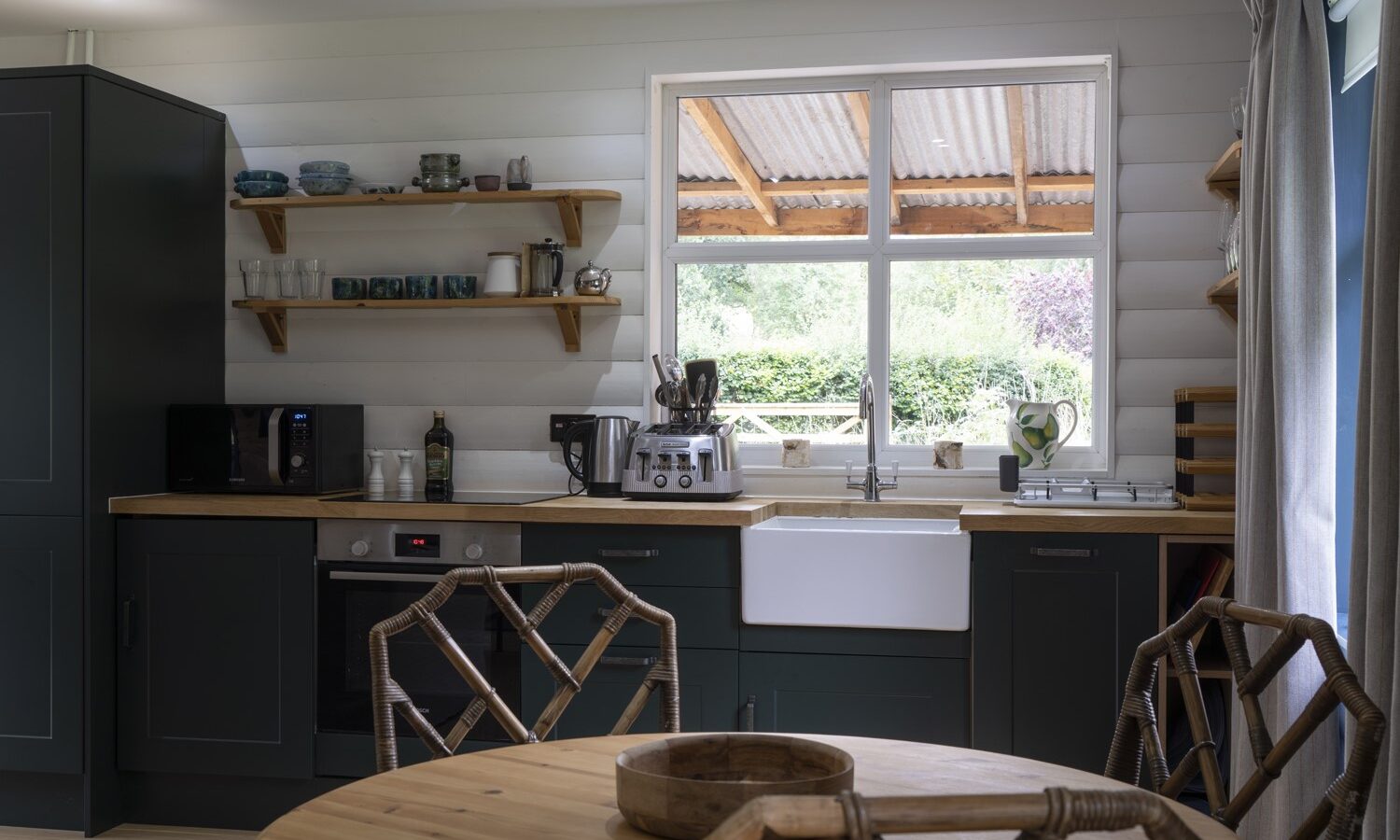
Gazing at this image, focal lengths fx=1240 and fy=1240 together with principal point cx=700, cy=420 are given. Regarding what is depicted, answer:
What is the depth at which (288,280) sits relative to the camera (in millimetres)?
3928

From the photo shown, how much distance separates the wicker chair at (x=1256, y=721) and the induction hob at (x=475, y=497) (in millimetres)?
2038

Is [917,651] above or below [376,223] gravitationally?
below

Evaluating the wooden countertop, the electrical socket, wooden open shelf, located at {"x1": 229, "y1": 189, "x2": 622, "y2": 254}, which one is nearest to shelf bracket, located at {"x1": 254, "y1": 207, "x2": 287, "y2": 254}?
wooden open shelf, located at {"x1": 229, "y1": 189, "x2": 622, "y2": 254}

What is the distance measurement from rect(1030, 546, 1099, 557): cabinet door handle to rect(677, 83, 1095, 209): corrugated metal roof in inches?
47.8

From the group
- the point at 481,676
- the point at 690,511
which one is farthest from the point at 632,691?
the point at 481,676

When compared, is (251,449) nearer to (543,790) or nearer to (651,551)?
(651,551)

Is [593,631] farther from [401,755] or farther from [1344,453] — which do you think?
[1344,453]

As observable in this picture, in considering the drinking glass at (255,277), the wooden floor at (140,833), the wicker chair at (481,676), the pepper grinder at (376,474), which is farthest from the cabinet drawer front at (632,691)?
the drinking glass at (255,277)

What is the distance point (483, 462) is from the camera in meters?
3.94

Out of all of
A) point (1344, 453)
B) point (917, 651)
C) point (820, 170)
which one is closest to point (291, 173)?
point (820, 170)

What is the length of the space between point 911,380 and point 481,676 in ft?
7.32

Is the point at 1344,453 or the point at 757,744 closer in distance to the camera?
the point at 757,744

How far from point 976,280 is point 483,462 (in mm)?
1635

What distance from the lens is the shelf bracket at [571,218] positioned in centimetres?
373
